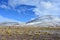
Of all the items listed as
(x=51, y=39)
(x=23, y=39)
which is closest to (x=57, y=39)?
(x=51, y=39)

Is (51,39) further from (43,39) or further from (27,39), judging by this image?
(27,39)

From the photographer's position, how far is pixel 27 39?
26406 millimetres

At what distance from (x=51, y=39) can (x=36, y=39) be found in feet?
6.58

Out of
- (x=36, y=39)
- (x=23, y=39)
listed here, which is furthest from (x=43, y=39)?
(x=23, y=39)

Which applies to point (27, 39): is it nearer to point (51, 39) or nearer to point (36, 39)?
point (36, 39)

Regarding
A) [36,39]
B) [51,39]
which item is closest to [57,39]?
[51,39]

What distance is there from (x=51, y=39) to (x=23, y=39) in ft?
12.1

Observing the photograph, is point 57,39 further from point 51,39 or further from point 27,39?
point 27,39

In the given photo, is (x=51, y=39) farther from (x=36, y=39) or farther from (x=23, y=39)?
(x=23, y=39)

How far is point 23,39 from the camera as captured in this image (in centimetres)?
2652

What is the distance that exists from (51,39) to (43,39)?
1113 millimetres

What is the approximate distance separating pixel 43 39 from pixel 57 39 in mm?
2140

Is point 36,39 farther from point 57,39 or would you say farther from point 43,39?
point 57,39

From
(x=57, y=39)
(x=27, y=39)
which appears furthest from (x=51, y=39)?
(x=27, y=39)
